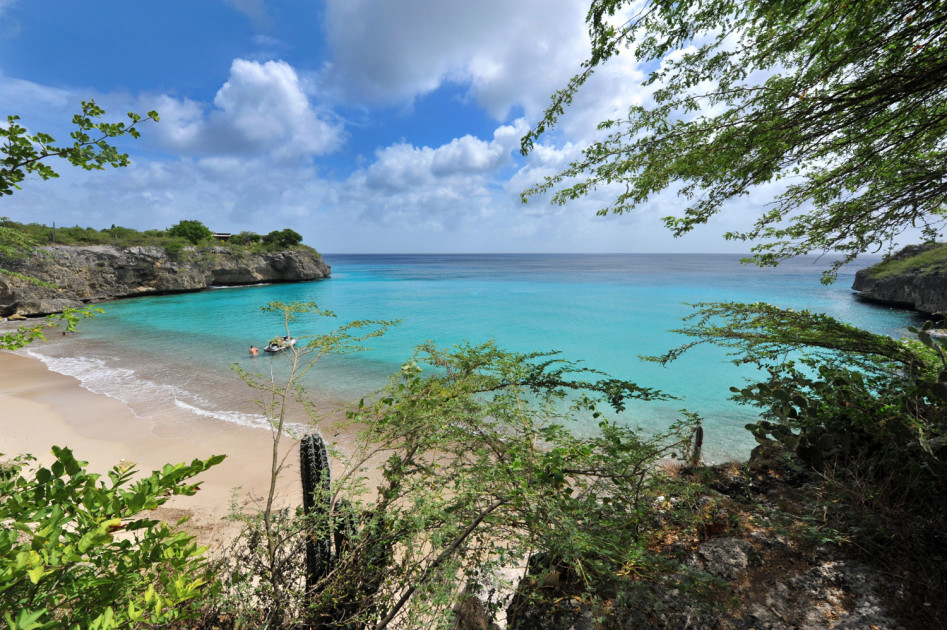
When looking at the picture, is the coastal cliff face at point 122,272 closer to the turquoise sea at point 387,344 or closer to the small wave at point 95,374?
the turquoise sea at point 387,344

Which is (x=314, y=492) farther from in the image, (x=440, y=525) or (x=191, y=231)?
(x=191, y=231)

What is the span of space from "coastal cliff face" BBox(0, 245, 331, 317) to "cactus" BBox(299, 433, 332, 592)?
2506 cm

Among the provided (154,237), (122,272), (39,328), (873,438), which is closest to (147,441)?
(39,328)

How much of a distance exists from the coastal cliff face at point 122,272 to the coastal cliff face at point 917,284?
191ft

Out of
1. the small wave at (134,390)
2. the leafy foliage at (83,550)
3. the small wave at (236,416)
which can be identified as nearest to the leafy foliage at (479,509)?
the leafy foliage at (83,550)

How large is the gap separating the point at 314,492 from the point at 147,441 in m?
9.23

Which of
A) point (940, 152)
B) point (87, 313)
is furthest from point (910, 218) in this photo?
point (87, 313)

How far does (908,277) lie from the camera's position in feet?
105

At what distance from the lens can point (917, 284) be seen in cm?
3045

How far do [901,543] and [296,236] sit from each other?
62.3 m

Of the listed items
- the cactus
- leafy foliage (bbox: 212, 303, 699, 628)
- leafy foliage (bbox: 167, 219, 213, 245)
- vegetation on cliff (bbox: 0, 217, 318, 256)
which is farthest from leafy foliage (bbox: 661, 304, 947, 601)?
leafy foliage (bbox: 167, 219, 213, 245)

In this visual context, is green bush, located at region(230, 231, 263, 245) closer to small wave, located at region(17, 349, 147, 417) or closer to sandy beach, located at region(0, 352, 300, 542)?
small wave, located at region(17, 349, 147, 417)

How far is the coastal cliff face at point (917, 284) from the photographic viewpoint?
27.7 meters

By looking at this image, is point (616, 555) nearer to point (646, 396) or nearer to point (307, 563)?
point (646, 396)
